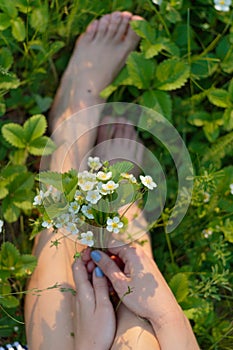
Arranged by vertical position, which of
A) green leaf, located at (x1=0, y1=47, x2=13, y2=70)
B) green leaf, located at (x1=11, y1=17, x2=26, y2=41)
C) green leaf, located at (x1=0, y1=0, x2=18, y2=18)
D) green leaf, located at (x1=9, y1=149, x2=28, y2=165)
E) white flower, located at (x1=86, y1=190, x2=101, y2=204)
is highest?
green leaf, located at (x1=0, y1=0, x2=18, y2=18)

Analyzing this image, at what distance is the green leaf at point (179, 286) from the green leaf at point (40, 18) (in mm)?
785

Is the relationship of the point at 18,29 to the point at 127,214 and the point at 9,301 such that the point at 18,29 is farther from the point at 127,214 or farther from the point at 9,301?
the point at 9,301

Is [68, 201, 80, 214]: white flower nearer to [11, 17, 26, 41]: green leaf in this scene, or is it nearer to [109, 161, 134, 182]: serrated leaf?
[109, 161, 134, 182]: serrated leaf

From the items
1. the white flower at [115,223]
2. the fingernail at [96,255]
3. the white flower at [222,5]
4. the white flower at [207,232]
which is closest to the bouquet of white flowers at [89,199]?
the white flower at [115,223]

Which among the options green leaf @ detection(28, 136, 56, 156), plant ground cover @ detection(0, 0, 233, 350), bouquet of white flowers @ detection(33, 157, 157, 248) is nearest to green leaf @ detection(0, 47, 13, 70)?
plant ground cover @ detection(0, 0, 233, 350)

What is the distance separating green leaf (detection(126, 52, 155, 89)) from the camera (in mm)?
1558

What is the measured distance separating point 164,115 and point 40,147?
1.19 ft

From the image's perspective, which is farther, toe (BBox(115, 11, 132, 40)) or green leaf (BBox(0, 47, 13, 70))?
toe (BBox(115, 11, 132, 40))

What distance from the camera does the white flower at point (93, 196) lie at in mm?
1150

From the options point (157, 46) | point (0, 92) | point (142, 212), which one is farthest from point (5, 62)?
point (142, 212)

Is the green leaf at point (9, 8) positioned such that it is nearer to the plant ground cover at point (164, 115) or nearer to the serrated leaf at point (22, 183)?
the plant ground cover at point (164, 115)

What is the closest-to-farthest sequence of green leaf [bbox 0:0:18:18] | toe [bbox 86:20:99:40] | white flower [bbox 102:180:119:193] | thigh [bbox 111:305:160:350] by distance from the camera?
white flower [bbox 102:180:119:193]
thigh [bbox 111:305:160:350]
green leaf [bbox 0:0:18:18]
toe [bbox 86:20:99:40]

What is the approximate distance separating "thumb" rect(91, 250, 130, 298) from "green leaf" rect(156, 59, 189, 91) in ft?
1.68

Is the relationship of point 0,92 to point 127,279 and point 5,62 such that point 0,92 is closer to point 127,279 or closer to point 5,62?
point 5,62
